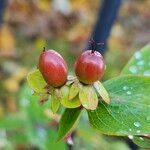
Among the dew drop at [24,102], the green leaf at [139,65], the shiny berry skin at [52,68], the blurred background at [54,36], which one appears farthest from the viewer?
the blurred background at [54,36]

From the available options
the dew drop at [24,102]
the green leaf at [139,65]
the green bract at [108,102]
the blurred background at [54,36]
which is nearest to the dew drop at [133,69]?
the green leaf at [139,65]

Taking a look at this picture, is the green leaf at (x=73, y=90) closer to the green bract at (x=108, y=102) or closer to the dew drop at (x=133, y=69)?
the green bract at (x=108, y=102)

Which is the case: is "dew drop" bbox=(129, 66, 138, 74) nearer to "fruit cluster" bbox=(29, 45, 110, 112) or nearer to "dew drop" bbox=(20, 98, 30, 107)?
"fruit cluster" bbox=(29, 45, 110, 112)

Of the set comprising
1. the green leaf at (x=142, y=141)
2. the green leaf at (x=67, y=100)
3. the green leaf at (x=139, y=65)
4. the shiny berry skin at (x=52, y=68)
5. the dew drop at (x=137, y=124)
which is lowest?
the green leaf at (x=142, y=141)

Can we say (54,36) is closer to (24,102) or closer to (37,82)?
(24,102)

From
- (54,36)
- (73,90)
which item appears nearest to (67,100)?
(73,90)

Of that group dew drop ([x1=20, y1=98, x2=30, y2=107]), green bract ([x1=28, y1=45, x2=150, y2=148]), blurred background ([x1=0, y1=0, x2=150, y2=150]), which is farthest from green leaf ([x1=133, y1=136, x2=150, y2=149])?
blurred background ([x1=0, y1=0, x2=150, y2=150])

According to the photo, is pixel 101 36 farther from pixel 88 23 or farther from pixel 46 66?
pixel 88 23
